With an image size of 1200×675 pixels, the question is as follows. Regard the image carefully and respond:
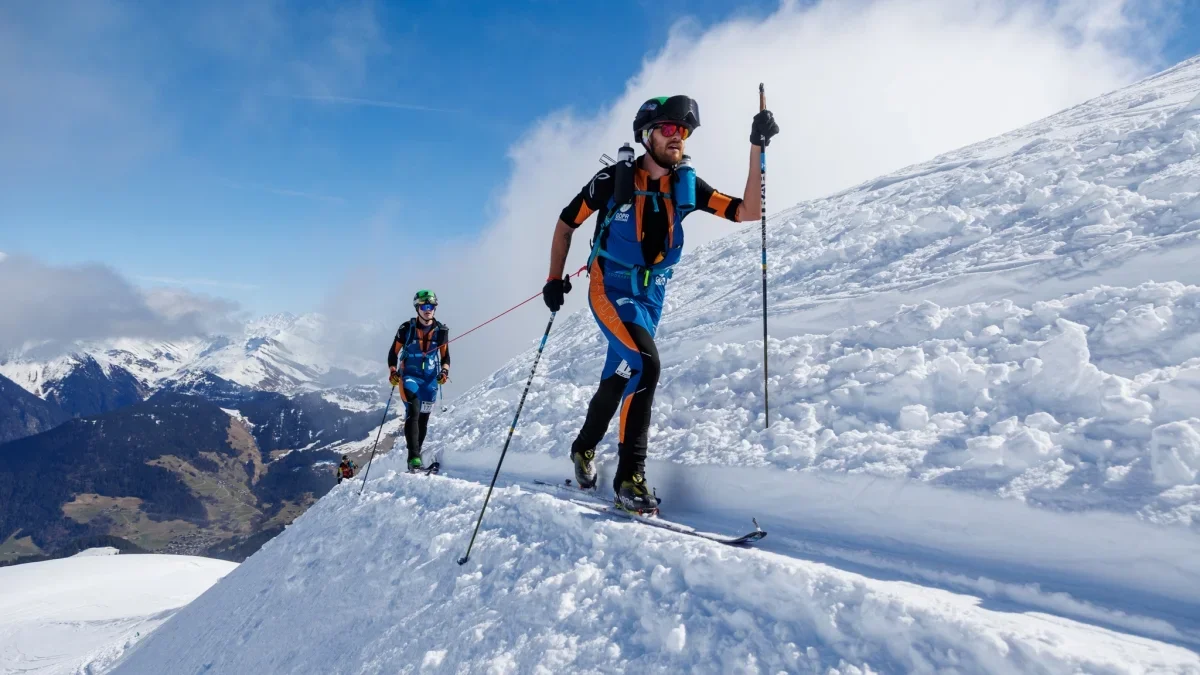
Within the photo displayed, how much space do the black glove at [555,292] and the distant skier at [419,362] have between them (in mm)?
5381

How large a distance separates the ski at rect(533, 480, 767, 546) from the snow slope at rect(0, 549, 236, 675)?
464 inches

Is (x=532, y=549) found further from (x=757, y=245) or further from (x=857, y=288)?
(x=757, y=245)

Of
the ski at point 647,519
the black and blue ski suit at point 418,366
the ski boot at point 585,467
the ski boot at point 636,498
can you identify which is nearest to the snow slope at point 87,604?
the black and blue ski suit at point 418,366

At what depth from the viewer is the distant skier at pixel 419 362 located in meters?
10.5

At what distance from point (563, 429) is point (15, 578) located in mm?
43269

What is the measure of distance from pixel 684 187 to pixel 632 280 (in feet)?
3.04

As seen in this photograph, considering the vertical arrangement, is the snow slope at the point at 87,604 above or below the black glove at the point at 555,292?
below

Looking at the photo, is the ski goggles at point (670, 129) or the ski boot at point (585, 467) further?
the ski boot at point (585, 467)

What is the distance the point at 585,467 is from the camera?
5.98m

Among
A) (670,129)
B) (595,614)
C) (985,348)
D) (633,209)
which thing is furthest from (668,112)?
(595,614)

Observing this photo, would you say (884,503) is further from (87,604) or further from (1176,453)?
(87,604)

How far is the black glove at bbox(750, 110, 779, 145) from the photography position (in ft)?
17.9

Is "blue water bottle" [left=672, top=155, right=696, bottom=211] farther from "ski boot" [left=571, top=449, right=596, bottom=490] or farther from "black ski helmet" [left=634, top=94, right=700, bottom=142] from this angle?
"ski boot" [left=571, top=449, right=596, bottom=490]

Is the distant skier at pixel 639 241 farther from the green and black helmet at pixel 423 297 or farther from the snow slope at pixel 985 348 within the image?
the green and black helmet at pixel 423 297
